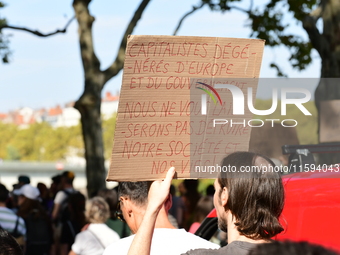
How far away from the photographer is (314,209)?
271cm

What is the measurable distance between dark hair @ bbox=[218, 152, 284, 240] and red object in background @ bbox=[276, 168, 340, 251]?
0.33 meters

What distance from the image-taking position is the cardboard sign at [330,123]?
3.49 metres

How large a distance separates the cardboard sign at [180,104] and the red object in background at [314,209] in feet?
1.29

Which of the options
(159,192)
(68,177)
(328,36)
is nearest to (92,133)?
(68,177)

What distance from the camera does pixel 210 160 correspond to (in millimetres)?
2580

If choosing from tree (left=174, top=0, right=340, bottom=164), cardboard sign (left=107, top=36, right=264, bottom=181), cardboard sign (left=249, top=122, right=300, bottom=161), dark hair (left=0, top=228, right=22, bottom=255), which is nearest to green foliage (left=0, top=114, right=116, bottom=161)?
tree (left=174, top=0, right=340, bottom=164)

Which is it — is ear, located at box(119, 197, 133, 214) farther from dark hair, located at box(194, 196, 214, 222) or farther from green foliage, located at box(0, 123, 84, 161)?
green foliage, located at box(0, 123, 84, 161)

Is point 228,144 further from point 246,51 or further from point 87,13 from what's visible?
point 87,13

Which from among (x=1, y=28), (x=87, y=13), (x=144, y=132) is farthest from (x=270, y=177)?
(x=1, y=28)

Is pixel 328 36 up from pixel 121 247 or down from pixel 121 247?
up

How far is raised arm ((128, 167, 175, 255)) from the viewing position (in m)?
2.25

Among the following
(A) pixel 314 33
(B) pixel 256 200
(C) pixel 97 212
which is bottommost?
(B) pixel 256 200

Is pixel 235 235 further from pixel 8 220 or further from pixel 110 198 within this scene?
pixel 110 198

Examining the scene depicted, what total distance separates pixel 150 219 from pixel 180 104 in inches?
20.7
